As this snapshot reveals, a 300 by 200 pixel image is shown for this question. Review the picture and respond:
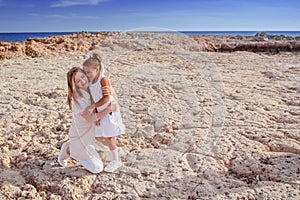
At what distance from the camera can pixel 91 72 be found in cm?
258

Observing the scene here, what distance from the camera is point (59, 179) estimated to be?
269 cm

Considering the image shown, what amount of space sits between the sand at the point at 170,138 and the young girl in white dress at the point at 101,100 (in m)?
0.33

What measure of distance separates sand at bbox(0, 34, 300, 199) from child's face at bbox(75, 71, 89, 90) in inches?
30.6

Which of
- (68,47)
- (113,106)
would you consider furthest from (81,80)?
(68,47)

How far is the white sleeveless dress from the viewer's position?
8.64ft

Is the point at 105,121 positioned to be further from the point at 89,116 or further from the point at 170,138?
the point at 170,138

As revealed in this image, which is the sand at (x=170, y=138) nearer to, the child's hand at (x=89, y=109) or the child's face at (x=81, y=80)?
the child's hand at (x=89, y=109)

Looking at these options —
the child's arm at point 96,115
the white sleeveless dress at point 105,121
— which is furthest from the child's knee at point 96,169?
the child's arm at point 96,115

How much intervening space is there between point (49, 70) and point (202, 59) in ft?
15.5

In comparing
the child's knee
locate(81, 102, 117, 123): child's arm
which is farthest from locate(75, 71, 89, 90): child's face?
the child's knee

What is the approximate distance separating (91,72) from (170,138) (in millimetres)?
1345

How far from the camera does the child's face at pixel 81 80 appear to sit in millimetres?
2564

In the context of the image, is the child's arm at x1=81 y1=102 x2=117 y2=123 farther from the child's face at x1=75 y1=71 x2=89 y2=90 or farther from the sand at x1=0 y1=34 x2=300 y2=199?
the sand at x1=0 y1=34 x2=300 y2=199

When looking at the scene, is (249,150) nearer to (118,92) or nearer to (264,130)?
(264,130)
